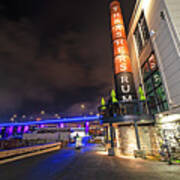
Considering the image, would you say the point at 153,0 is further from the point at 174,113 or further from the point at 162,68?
the point at 174,113

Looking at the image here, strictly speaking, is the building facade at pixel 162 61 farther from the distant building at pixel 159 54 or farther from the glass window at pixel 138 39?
the glass window at pixel 138 39

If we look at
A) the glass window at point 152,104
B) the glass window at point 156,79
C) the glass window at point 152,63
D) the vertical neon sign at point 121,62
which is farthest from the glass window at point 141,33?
the glass window at point 152,104

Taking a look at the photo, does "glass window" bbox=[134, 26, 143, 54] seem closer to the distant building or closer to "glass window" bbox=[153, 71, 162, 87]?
the distant building

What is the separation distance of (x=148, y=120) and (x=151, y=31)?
9877 mm

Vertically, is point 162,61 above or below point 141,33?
below

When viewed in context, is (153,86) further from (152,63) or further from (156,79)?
(152,63)

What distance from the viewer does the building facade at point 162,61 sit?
1049 centimetres

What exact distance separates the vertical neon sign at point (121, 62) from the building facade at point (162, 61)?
7.90 ft

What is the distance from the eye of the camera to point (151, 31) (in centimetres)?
1358

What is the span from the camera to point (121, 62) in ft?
56.7

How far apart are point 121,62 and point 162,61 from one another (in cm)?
578

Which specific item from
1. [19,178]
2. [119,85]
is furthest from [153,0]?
[19,178]

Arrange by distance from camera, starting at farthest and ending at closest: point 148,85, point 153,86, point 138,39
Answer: point 138,39 < point 148,85 < point 153,86

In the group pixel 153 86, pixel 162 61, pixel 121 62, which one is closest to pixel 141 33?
pixel 121 62
